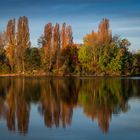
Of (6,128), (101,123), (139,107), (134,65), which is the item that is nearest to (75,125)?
(101,123)

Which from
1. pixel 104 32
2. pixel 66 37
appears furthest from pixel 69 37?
pixel 104 32

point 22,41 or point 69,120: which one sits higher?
point 22,41

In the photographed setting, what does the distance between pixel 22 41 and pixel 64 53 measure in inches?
307

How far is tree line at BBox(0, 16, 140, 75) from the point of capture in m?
64.5

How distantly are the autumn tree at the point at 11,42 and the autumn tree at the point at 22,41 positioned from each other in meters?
1.01

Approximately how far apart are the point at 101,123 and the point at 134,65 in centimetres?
5329

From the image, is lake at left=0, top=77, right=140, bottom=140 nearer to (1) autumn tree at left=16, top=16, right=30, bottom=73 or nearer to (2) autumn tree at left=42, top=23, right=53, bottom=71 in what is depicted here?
(2) autumn tree at left=42, top=23, right=53, bottom=71

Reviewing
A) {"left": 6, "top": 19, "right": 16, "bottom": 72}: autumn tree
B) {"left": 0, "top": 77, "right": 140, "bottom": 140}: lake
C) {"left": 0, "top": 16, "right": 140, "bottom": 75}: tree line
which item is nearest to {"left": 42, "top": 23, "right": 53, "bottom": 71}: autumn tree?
{"left": 0, "top": 16, "right": 140, "bottom": 75}: tree line

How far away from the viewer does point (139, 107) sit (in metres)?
20.3

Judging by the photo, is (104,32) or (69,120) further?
(104,32)

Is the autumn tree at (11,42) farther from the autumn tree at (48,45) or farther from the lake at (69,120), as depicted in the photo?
the lake at (69,120)

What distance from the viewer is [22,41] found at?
6719cm

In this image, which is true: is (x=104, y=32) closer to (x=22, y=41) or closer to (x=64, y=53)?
(x=64, y=53)

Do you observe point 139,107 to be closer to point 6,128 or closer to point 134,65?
point 6,128
